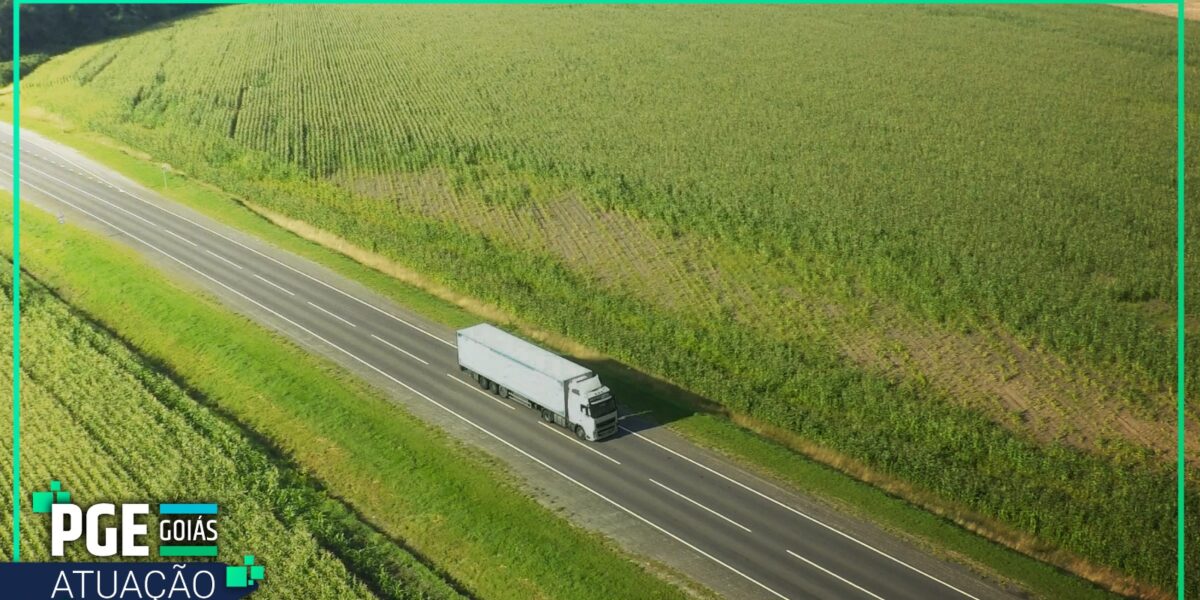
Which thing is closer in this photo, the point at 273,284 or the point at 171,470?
the point at 171,470

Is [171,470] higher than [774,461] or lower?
lower

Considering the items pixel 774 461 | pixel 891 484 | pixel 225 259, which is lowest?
pixel 891 484

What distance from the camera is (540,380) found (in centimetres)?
5656

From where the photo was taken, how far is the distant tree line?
145 meters

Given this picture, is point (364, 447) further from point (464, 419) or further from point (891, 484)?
point (891, 484)

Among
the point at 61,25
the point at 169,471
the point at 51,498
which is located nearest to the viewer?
the point at 51,498

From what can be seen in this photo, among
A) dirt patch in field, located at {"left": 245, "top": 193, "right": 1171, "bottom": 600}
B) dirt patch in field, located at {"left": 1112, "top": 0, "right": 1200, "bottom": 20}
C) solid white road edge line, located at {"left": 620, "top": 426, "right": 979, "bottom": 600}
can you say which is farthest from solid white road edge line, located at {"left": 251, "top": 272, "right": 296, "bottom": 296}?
dirt patch in field, located at {"left": 1112, "top": 0, "right": 1200, "bottom": 20}

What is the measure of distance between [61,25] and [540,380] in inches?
5117

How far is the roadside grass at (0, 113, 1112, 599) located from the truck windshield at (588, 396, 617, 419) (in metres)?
4.21

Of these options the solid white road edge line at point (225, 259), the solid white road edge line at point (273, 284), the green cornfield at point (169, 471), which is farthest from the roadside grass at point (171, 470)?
the solid white road edge line at point (225, 259)

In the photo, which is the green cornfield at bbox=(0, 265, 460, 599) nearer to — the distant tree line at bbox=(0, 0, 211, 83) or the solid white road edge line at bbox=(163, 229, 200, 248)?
the solid white road edge line at bbox=(163, 229, 200, 248)

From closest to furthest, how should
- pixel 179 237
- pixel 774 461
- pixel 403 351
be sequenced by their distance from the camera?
pixel 774 461
pixel 403 351
pixel 179 237

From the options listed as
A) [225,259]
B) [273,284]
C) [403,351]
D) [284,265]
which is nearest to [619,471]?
[403,351]

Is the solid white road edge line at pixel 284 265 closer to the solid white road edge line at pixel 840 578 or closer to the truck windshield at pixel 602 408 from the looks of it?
the truck windshield at pixel 602 408
